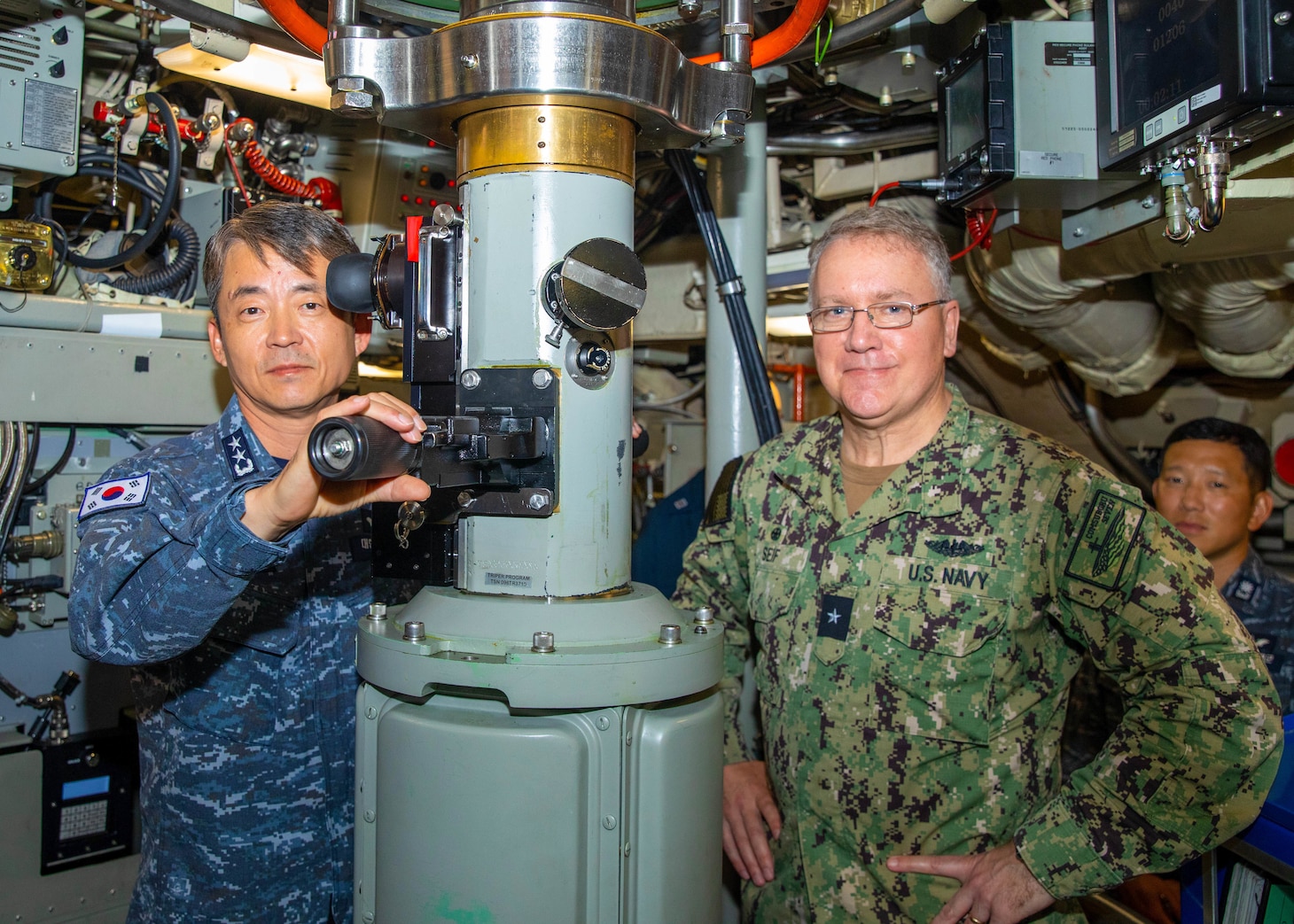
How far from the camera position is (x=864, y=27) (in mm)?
1656

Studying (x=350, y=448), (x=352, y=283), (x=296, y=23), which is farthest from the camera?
(x=296, y=23)

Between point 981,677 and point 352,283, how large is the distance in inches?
47.7

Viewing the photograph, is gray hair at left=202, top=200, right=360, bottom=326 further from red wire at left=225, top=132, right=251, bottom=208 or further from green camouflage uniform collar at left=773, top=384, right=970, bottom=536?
green camouflage uniform collar at left=773, top=384, right=970, bottom=536

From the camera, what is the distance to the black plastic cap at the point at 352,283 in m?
1.27

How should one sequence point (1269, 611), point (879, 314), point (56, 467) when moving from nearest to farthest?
point (879, 314) → point (56, 467) → point (1269, 611)

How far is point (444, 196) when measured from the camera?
2.45m

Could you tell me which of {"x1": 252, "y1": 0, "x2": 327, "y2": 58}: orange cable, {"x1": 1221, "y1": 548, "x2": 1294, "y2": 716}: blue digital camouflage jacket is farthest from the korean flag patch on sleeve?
{"x1": 1221, "y1": 548, "x2": 1294, "y2": 716}: blue digital camouflage jacket

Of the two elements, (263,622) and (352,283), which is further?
(263,622)

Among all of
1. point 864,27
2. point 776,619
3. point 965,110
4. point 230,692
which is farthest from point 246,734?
point 965,110

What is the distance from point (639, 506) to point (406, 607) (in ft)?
8.20

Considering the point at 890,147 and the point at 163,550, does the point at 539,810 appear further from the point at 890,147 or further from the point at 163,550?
the point at 890,147

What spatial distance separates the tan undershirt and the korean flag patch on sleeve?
1240mm

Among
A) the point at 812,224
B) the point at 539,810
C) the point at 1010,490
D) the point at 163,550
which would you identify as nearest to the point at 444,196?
the point at 812,224

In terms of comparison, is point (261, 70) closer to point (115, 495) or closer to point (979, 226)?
point (115, 495)
